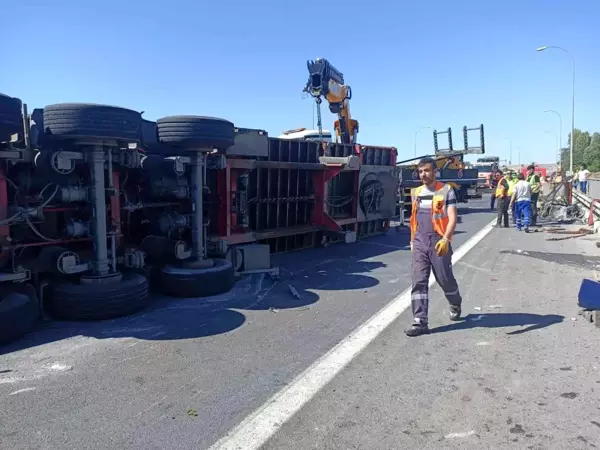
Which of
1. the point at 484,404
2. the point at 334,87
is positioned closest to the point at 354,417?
the point at 484,404

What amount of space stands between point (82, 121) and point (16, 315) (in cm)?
181

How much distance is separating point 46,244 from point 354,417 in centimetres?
368

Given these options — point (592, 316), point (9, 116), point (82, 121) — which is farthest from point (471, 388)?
point (9, 116)

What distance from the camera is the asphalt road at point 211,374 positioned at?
2.89m

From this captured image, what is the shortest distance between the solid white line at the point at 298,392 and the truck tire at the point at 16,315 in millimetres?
2409

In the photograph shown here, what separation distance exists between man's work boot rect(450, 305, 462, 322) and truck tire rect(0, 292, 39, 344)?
3.93m

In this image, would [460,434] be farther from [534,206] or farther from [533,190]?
[534,206]

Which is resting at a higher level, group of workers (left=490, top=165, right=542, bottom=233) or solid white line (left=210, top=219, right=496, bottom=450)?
group of workers (left=490, top=165, right=542, bottom=233)

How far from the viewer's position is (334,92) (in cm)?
1324

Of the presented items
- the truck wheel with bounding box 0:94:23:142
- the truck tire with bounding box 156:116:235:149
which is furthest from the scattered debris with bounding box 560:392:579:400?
the truck wheel with bounding box 0:94:23:142

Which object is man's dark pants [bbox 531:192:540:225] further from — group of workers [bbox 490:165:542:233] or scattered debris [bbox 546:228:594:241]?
scattered debris [bbox 546:228:594:241]

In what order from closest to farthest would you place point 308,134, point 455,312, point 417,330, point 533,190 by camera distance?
point 417,330, point 455,312, point 533,190, point 308,134

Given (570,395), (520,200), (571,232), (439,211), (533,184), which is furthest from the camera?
(533,184)

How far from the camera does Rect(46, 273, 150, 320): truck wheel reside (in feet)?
15.9
